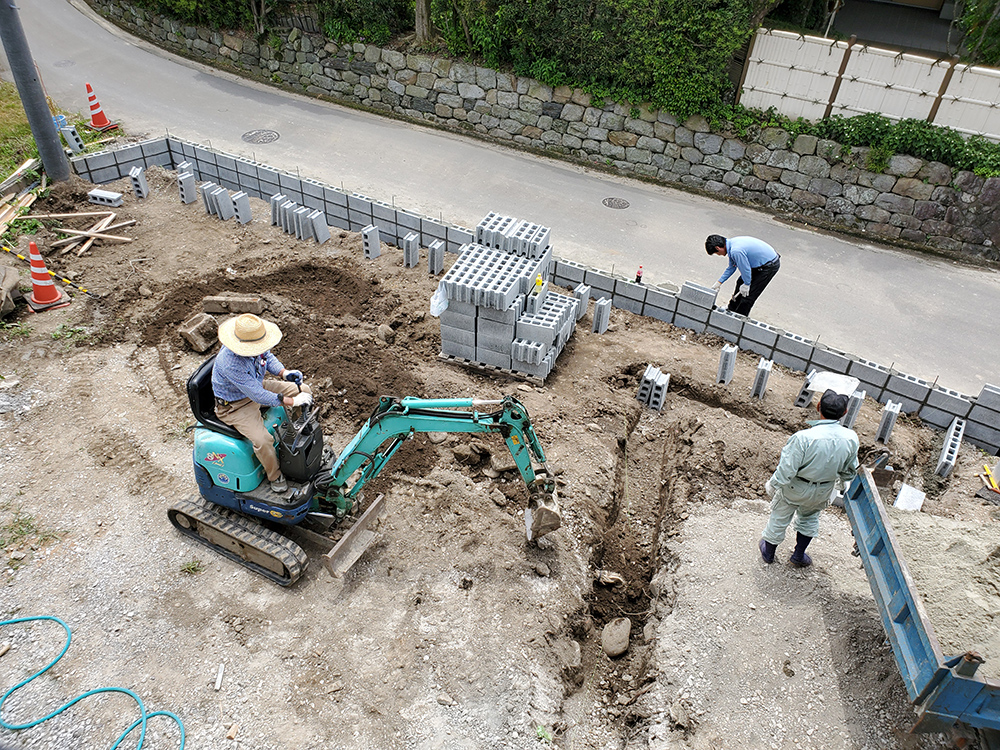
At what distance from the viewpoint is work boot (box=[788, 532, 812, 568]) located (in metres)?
6.74

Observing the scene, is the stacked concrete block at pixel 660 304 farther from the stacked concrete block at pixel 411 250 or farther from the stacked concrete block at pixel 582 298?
the stacked concrete block at pixel 411 250

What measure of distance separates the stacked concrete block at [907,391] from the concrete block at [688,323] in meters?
2.62

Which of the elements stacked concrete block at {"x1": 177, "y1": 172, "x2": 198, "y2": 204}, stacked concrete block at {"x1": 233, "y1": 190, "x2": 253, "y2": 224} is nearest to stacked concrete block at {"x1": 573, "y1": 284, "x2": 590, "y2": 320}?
stacked concrete block at {"x1": 233, "y1": 190, "x2": 253, "y2": 224}

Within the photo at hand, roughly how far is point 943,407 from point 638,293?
4364 mm

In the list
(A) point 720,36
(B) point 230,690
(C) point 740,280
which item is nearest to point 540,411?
(C) point 740,280

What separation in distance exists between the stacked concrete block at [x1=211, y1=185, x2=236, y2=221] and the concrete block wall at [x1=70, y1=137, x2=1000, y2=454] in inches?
Result: 31.5

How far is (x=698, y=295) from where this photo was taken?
10.5 meters

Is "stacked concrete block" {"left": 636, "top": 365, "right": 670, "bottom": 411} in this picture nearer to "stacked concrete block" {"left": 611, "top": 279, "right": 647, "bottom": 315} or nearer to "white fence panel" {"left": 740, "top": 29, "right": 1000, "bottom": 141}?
"stacked concrete block" {"left": 611, "top": 279, "right": 647, "bottom": 315}

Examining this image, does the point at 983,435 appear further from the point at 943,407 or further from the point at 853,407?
the point at 853,407

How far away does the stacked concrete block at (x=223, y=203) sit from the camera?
12672mm

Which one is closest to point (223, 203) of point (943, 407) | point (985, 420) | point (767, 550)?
point (767, 550)

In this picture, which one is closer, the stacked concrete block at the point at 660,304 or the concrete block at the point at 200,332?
the concrete block at the point at 200,332

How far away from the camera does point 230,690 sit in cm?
609

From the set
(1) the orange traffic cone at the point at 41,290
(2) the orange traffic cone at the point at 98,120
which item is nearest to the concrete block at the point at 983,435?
(1) the orange traffic cone at the point at 41,290
